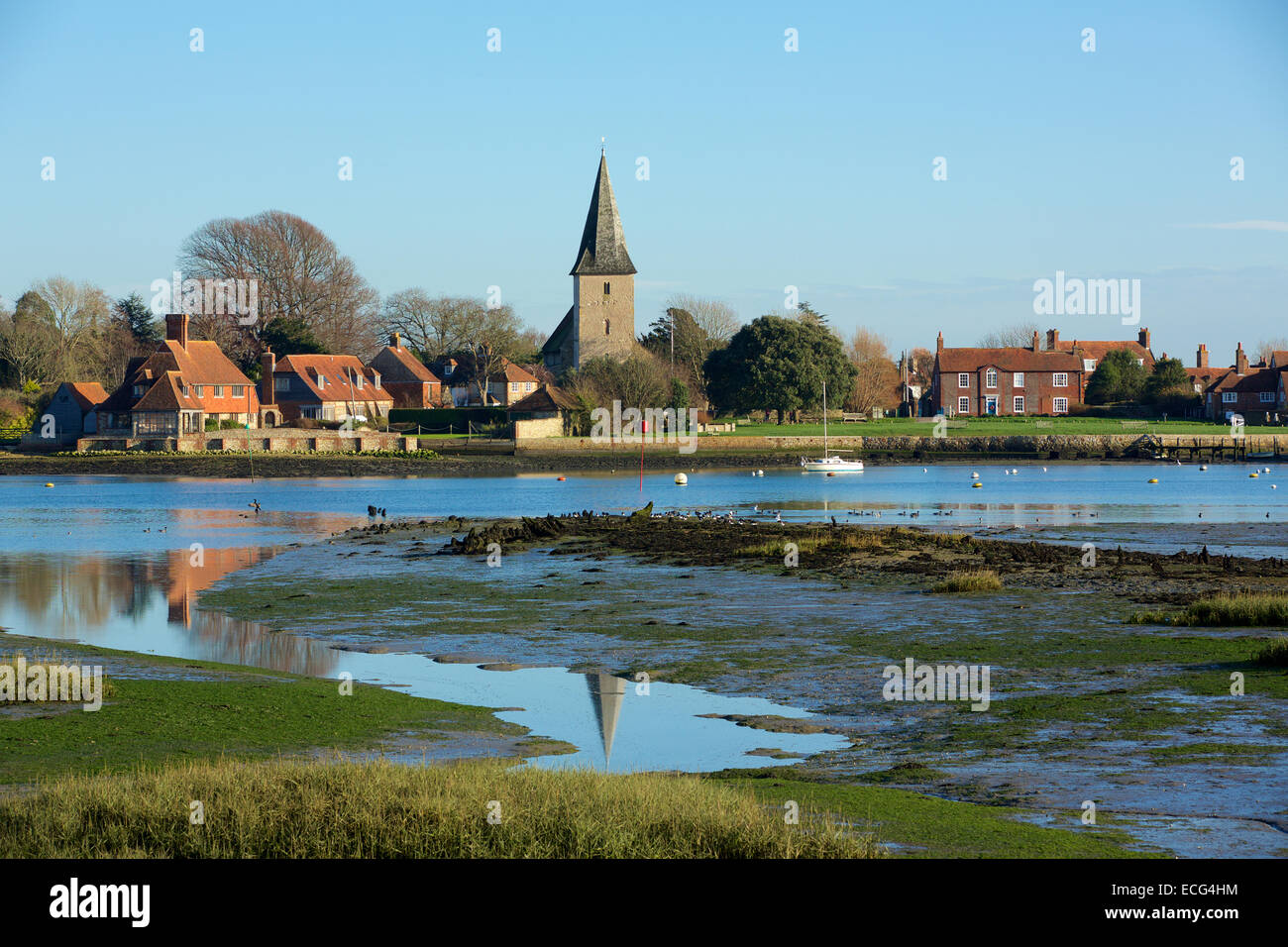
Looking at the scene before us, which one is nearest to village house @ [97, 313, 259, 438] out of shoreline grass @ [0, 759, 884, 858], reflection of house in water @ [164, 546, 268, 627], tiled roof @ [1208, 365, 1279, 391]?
reflection of house in water @ [164, 546, 268, 627]

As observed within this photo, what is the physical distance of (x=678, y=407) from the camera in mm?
120938

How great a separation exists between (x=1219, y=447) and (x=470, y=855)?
115 meters

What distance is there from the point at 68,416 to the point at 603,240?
56.7 metres

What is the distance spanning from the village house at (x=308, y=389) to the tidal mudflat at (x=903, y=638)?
73.7m

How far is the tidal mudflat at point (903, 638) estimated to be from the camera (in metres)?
12.8

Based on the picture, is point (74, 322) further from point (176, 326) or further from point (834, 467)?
point (834, 467)

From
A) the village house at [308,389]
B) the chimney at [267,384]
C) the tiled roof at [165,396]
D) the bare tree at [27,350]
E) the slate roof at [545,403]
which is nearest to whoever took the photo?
the tiled roof at [165,396]

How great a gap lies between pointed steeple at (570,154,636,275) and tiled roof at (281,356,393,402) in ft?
91.9

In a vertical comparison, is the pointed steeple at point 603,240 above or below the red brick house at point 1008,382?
above

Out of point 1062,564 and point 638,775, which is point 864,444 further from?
point 638,775

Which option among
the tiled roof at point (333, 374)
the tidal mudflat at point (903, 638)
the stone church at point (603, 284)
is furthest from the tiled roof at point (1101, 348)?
the tidal mudflat at point (903, 638)

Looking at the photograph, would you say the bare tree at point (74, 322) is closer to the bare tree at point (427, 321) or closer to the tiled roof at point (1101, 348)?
the bare tree at point (427, 321)

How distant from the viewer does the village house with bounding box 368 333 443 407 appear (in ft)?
425
